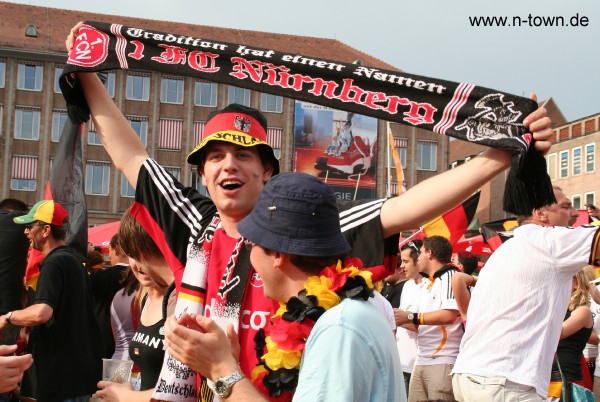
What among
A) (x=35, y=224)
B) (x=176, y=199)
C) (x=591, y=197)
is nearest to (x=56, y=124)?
(x=591, y=197)

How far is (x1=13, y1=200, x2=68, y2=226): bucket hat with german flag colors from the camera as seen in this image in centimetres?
589

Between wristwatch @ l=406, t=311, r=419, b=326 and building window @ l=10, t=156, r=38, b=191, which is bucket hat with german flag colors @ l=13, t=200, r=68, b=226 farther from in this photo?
building window @ l=10, t=156, r=38, b=191

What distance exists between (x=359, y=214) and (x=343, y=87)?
24.5 inches

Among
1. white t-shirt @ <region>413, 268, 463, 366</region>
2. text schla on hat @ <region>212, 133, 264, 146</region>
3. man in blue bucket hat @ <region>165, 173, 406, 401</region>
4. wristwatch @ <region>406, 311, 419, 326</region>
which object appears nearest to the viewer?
man in blue bucket hat @ <region>165, 173, 406, 401</region>

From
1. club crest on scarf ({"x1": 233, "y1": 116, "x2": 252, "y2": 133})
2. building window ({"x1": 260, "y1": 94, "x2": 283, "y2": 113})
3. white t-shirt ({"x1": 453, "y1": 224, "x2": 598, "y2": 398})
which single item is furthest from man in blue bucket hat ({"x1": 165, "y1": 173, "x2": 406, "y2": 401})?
building window ({"x1": 260, "y1": 94, "x2": 283, "y2": 113})

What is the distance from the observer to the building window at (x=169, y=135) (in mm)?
47844

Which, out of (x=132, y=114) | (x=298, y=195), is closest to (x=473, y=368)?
(x=298, y=195)

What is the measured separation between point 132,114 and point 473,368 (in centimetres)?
4452

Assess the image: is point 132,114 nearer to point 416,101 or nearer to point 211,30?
point 211,30

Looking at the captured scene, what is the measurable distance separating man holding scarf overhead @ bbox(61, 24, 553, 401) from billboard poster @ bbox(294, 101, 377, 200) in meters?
45.1

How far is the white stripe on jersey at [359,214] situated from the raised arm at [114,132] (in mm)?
1140

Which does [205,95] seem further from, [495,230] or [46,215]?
[46,215]

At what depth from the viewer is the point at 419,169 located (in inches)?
2057

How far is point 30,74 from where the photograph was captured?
45906mm
